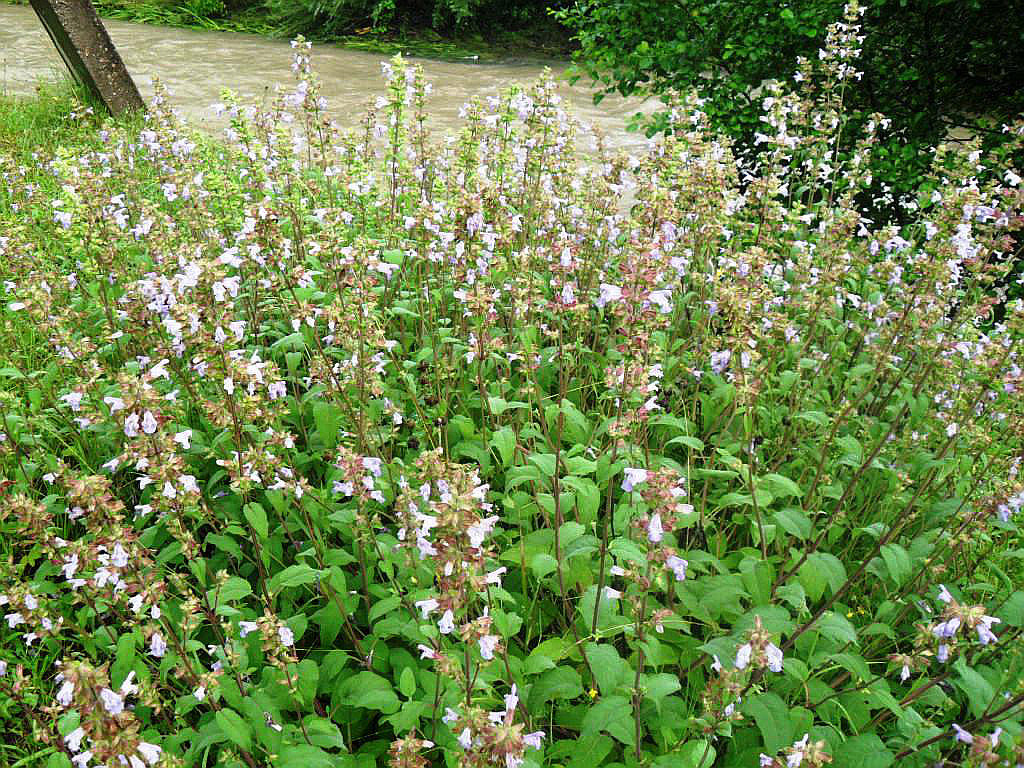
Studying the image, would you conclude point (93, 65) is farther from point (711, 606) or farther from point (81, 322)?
point (711, 606)

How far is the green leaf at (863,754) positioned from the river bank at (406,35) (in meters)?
15.6

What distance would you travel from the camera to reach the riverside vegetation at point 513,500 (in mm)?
2178

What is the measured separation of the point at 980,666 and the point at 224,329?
2717mm

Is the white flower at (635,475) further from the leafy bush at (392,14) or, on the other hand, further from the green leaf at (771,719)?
the leafy bush at (392,14)

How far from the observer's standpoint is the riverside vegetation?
2178 mm

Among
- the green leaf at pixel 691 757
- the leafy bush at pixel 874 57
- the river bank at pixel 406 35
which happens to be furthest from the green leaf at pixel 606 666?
the river bank at pixel 406 35

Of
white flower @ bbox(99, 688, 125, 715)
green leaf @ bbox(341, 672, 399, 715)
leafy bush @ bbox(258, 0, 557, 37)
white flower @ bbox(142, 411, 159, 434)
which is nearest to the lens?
white flower @ bbox(99, 688, 125, 715)

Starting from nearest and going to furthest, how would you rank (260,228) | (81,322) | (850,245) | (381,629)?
1. (381,629)
2. (260,228)
3. (81,322)
4. (850,245)

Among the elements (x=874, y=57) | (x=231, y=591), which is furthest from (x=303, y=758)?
(x=874, y=57)

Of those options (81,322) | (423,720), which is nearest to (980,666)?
(423,720)

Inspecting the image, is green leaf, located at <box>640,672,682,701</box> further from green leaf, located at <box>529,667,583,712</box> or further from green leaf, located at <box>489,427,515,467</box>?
green leaf, located at <box>489,427,515,467</box>

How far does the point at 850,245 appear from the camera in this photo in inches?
185

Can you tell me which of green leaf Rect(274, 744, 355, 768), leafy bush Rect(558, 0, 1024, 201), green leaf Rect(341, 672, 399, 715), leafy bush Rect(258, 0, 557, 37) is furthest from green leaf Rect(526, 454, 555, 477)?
leafy bush Rect(258, 0, 557, 37)

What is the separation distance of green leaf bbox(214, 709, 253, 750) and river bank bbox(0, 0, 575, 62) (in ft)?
51.2
